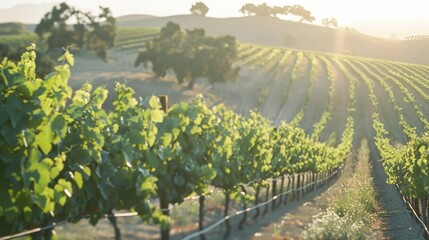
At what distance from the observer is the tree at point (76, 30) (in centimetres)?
7341

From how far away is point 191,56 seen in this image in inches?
3098

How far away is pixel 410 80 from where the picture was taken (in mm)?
84438

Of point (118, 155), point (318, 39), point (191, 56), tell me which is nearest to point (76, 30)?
point (191, 56)

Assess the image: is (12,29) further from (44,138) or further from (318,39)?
(44,138)

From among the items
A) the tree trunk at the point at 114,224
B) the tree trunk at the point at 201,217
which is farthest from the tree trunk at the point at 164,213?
the tree trunk at the point at 201,217

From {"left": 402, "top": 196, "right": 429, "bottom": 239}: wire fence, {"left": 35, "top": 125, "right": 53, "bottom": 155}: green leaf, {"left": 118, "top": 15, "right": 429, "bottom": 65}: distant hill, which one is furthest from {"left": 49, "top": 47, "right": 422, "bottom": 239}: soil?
{"left": 118, "top": 15, "right": 429, "bottom": 65}: distant hill

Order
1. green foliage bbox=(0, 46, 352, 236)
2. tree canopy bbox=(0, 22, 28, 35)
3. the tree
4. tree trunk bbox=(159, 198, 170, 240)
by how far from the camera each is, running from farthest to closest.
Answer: tree canopy bbox=(0, 22, 28, 35), the tree, tree trunk bbox=(159, 198, 170, 240), green foliage bbox=(0, 46, 352, 236)

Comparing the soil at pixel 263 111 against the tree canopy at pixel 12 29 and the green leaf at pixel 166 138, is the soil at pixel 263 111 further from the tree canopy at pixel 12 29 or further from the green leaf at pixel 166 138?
the tree canopy at pixel 12 29

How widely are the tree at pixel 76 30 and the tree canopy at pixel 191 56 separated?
4669mm

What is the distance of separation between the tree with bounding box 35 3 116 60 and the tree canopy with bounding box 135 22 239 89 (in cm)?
467

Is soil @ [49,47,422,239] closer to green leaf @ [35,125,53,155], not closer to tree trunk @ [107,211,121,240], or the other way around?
tree trunk @ [107,211,121,240]

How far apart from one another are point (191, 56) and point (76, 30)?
13.3 m

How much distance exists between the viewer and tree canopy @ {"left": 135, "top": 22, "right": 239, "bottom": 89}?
75938 mm

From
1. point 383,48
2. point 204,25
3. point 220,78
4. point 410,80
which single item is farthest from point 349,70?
point 204,25
